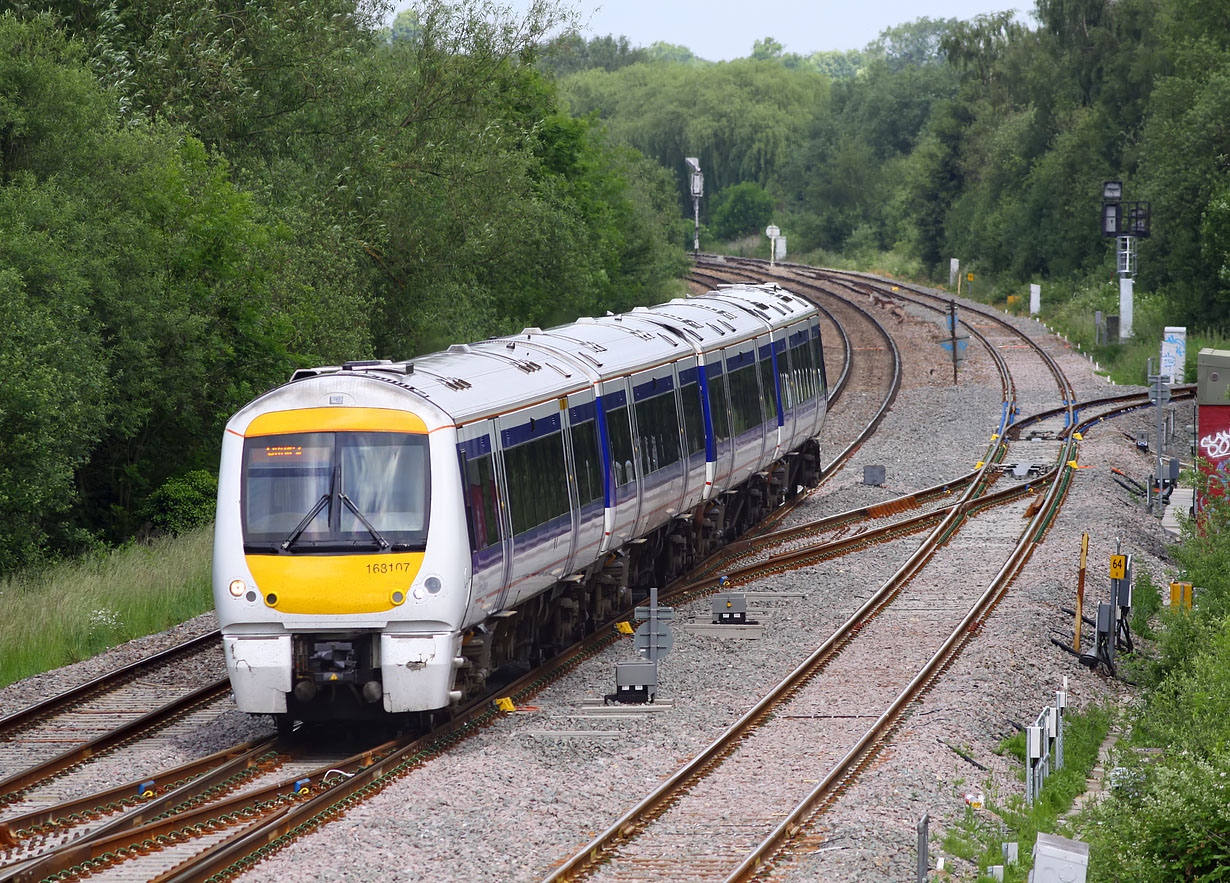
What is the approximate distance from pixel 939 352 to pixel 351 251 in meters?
20.0

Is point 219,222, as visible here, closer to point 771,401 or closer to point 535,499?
point 771,401

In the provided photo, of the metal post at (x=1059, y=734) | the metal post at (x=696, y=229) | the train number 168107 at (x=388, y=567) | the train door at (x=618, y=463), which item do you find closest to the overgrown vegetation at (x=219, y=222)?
the train door at (x=618, y=463)

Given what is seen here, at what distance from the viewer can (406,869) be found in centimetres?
1055

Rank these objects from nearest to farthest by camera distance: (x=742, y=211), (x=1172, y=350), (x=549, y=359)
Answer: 1. (x=549, y=359)
2. (x=1172, y=350)
3. (x=742, y=211)

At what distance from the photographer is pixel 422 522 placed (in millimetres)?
13547

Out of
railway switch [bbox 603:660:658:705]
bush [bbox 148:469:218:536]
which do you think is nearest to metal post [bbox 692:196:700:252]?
bush [bbox 148:469:218:536]

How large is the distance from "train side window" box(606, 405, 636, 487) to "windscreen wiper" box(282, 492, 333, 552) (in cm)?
512

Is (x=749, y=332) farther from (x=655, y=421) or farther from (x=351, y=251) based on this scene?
(x=351, y=251)

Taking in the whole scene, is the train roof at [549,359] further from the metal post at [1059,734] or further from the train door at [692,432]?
the metal post at [1059,734]

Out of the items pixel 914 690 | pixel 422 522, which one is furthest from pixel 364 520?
pixel 914 690

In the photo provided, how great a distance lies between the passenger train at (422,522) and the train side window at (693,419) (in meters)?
2.01

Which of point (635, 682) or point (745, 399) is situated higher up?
point (745, 399)

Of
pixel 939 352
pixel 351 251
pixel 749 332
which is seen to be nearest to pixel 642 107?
pixel 939 352

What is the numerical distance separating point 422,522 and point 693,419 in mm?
8419
